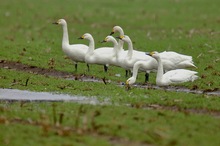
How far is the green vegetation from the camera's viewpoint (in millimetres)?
11875

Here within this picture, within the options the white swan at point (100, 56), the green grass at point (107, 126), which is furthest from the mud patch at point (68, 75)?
the green grass at point (107, 126)

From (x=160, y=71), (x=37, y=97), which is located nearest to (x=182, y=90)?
(x=160, y=71)

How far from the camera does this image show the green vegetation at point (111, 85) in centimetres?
1188

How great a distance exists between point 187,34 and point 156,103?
15005 millimetres

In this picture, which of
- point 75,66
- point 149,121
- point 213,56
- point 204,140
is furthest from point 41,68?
point 204,140

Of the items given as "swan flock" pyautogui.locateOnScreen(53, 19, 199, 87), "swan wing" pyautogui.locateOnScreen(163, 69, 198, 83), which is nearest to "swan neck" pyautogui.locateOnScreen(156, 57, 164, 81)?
"swan flock" pyautogui.locateOnScreen(53, 19, 199, 87)

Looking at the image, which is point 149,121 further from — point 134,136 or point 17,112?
point 17,112

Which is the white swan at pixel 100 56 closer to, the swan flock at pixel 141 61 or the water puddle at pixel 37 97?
the swan flock at pixel 141 61

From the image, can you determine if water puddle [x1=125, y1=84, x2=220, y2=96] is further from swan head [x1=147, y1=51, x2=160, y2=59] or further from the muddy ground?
swan head [x1=147, y1=51, x2=160, y2=59]

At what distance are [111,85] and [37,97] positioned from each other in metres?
2.57

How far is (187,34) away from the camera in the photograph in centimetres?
3014

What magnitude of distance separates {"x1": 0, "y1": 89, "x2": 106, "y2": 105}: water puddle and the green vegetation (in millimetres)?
403

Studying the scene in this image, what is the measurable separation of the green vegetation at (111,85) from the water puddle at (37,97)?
1.32 ft

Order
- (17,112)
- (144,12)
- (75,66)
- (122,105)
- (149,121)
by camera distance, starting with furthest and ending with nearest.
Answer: (144,12) → (75,66) → (122,105) → (17,112) → (149,121)
